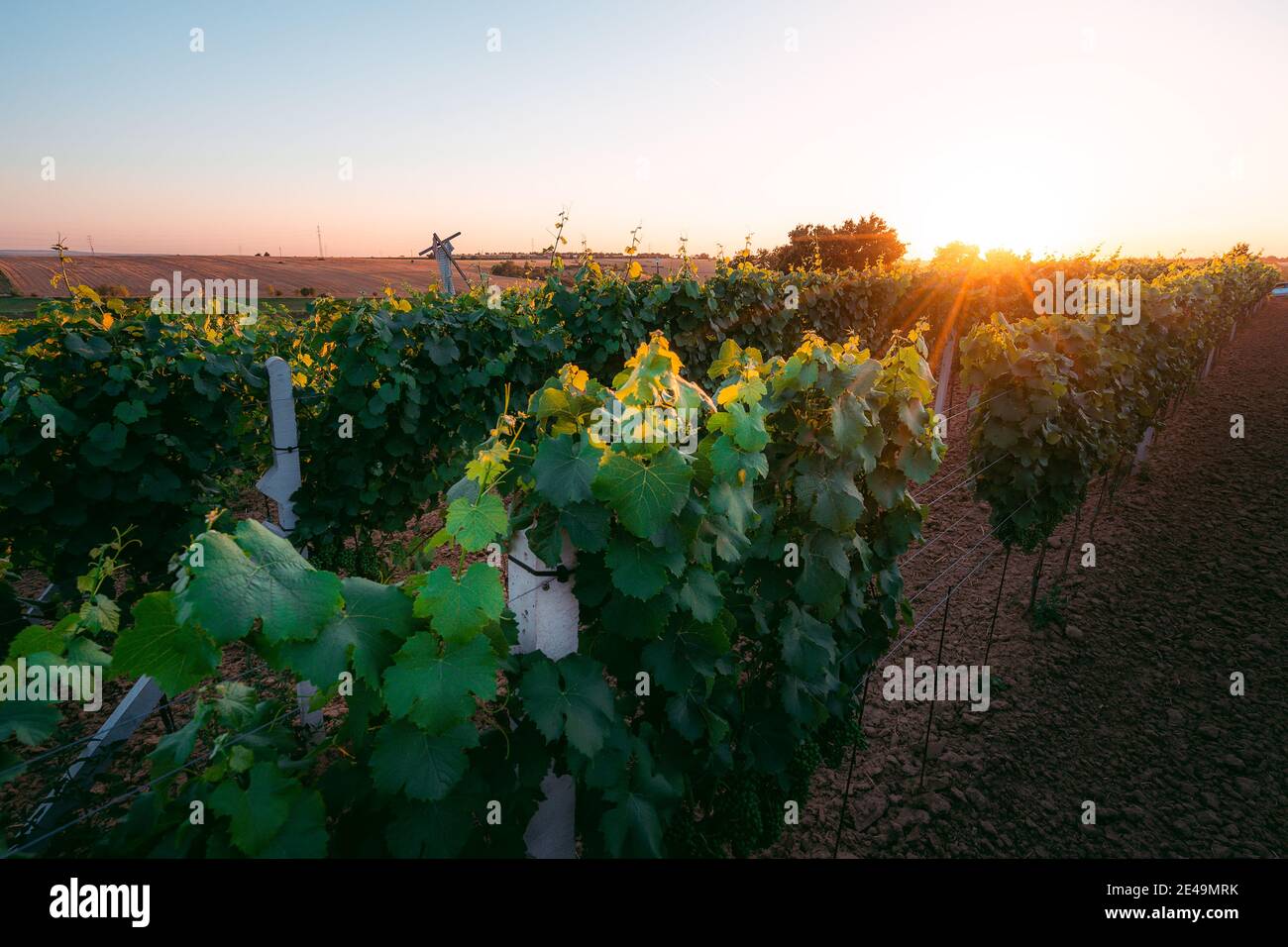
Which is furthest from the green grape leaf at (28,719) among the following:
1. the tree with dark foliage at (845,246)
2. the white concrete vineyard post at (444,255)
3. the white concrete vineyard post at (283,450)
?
the tree with dark foliage at (845,246)

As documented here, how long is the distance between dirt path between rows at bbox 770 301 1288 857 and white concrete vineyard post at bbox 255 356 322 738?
3157mm

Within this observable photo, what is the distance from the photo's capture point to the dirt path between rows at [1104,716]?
313cm

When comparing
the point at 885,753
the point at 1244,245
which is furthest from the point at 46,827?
the point at 1244,245

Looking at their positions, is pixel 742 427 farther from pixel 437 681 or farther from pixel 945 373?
pixel 945 373

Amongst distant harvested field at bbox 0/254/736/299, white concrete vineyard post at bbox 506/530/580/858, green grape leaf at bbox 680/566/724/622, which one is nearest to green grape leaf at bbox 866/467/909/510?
green grape leaf at bbox 680/566/724/622

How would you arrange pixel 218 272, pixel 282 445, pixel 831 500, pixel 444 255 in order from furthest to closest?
pixel 218 272
pixel 444 255
pixel 282 445
pixel 831 500

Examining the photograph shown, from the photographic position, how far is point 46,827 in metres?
2.54

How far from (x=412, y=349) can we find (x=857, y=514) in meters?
3.41

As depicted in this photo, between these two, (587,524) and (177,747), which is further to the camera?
(587,524)

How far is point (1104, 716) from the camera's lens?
3.90 meters

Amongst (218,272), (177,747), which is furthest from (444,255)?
(218,272)

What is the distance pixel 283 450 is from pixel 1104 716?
5072mm

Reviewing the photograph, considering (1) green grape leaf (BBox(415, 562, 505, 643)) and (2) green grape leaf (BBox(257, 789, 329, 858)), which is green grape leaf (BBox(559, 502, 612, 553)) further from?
(2) green grape leaf (BBox(257, 789, 329, 858))

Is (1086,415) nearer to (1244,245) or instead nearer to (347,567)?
(347,567)
